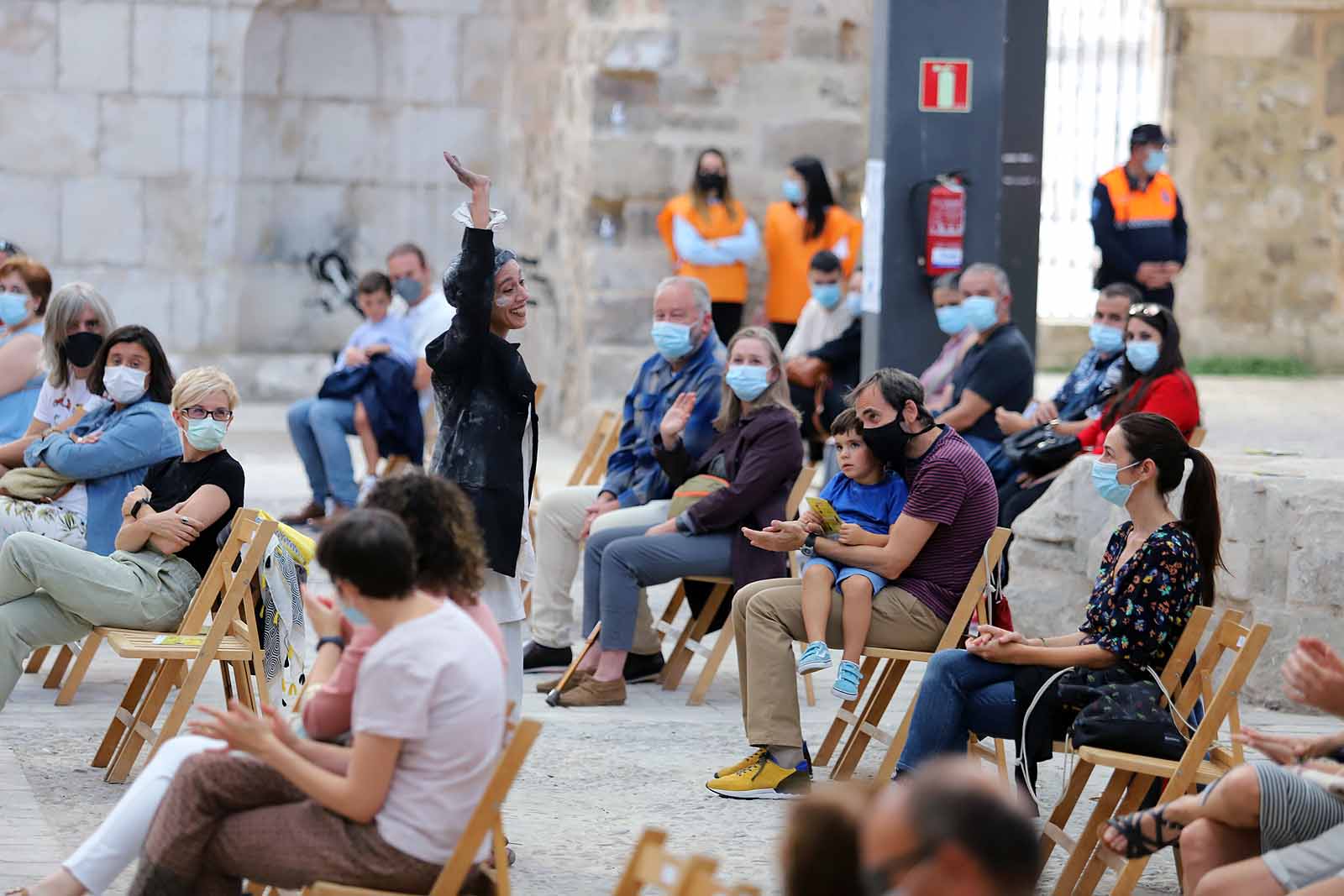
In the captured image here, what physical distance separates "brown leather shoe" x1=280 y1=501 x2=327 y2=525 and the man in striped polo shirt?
4454 millimetres

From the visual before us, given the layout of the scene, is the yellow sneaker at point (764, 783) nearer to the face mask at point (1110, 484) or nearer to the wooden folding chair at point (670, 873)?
the face mask at point (1110, 484)

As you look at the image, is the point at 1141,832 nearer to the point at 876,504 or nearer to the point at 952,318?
the point at 876,504

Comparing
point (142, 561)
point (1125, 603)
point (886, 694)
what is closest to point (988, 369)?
point (886, 694)

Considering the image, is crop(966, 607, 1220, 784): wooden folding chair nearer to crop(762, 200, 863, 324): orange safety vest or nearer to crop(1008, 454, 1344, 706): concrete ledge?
crop(1008, 454, 1344, 706): concrete ledge

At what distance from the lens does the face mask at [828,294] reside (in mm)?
9727

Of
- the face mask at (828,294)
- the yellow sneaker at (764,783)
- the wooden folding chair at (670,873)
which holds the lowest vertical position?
the yellow sneaker at (764,783)

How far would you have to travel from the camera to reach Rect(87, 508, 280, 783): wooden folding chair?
5.16 metres

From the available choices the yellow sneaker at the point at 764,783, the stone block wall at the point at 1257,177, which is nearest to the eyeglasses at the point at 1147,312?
the yellow sneaker at the point at 764,783

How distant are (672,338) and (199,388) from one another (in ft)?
6.05

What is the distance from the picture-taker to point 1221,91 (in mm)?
14312

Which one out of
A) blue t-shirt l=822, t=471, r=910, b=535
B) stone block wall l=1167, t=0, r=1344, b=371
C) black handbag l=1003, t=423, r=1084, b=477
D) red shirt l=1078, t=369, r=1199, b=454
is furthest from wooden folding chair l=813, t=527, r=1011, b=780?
stone block wall l=1167, t=0, r=1344, b=371

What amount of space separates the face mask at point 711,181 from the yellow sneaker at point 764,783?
582cm

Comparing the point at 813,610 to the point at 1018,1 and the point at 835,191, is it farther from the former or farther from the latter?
the point at 835,191

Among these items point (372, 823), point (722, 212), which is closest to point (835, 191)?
point (722, 212)
